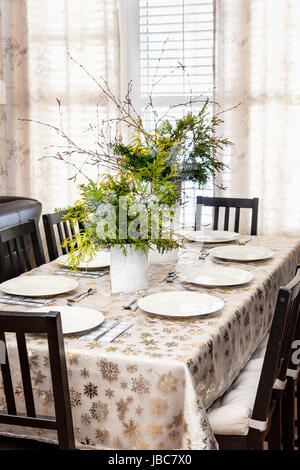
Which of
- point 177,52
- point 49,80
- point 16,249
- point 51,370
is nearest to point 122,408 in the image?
point 51,370

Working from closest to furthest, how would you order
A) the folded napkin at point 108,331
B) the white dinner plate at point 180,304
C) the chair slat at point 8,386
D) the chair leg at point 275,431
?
1. the chair slat at point 8,386
2. the folded napkin at point 108,331
3. the white dinner plate at point 180,304
4. the chair leg at point 275,431

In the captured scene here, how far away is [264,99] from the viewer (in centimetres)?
386

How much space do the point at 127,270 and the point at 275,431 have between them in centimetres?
72

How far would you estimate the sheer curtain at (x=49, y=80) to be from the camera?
4195mm

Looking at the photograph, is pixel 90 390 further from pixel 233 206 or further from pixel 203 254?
pixel 233 206

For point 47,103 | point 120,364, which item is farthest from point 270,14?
point 120,364

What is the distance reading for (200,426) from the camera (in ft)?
4.46

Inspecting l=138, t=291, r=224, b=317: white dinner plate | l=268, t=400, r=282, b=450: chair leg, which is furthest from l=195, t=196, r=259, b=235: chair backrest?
l=268, t=400, r=282, b=450: chair leg

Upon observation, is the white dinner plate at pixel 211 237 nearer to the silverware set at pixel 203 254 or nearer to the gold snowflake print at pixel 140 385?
the silverware set at pixel 203 254

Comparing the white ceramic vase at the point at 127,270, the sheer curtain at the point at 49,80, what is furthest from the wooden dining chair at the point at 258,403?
the sheer curtain at the point at 49,80

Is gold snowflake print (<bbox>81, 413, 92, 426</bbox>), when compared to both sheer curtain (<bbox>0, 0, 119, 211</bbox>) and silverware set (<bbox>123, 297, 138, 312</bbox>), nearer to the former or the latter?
silverware set (<bbox>123, 297, 138, 312</bbox>)

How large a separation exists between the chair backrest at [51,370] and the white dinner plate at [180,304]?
501 mm

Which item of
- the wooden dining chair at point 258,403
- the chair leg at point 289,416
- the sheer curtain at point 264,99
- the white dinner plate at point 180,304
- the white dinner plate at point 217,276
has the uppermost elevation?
the sheer curtain at point 264,99
